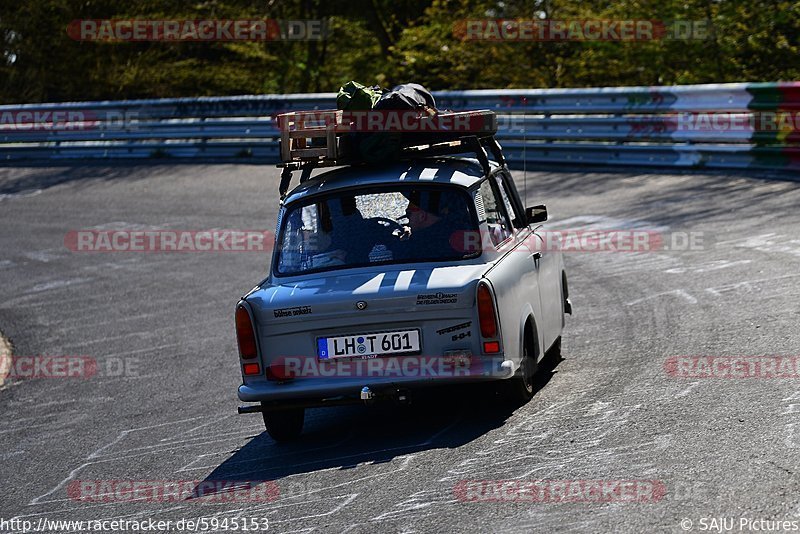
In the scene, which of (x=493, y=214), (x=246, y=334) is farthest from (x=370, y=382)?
(x=493, y=214)

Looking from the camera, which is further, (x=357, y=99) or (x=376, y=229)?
(x=357, y=99)

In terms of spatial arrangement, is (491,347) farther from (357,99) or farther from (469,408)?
(357,99)

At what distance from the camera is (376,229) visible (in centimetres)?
789

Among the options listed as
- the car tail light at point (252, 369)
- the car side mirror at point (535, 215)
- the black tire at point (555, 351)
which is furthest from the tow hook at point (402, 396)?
the car side mirror at point (535, 215)

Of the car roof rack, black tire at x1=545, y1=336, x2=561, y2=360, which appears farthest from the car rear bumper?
black tire at x1=545, y1=336, x2=561, y2=360

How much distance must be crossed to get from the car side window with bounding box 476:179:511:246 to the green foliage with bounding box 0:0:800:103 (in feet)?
51.8

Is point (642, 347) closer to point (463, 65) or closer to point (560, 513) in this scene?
point (560, 513)

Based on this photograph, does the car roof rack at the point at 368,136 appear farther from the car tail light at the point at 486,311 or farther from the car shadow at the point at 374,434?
the car shadow at the point at 374,434

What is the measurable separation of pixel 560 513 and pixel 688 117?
12968mm

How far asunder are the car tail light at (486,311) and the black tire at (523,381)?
1.40ft

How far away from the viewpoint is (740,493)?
17.8 feet

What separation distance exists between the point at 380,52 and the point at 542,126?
1260cm

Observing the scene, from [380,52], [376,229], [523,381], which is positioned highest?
[380,52]

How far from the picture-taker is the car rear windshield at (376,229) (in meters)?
7.73
